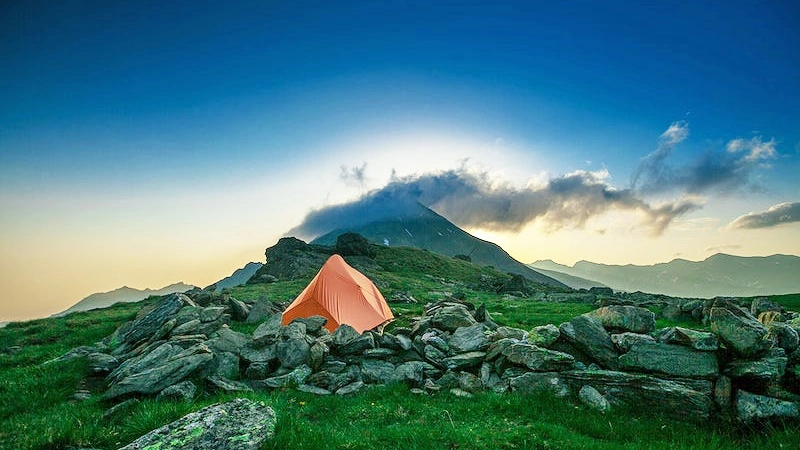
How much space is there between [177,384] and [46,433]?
324cm

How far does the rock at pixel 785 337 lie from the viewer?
11.8 metres

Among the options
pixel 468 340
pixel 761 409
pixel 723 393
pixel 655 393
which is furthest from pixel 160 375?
pixel 761 409

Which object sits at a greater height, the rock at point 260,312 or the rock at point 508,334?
the rock at point 508,334

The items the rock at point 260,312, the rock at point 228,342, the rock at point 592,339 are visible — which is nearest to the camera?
the rock at point 592,339

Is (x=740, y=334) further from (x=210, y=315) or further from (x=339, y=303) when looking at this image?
(x=210, y=315)

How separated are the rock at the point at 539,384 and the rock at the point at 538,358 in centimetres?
33

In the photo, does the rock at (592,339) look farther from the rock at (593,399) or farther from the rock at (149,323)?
the rock at (149,323)

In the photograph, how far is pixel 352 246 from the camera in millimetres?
109562

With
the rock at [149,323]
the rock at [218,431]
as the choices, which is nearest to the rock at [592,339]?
the rock at [218,431]

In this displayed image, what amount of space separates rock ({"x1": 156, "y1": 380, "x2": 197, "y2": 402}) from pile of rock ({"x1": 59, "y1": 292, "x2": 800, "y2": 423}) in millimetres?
35

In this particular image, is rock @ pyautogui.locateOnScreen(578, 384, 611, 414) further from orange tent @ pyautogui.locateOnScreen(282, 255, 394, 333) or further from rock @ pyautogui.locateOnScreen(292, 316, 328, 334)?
orange tent @ pyautogui.locateOnScreen(282, 255, 394, 333)

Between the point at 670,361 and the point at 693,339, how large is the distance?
108 cm

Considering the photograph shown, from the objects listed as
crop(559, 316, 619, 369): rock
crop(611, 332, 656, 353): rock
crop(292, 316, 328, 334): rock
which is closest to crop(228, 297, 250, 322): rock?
crop(292, 316, 328, 334): rock

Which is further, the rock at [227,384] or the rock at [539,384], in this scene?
the rock at [227,384]
